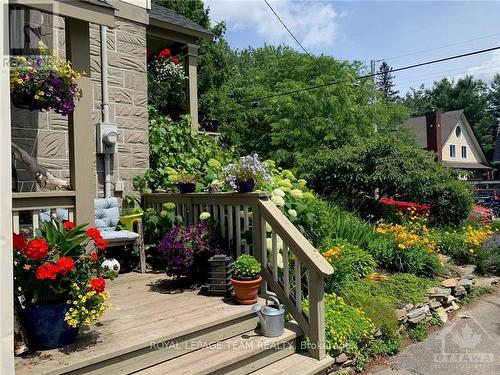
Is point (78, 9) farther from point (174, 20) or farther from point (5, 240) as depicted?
point (174, 20)

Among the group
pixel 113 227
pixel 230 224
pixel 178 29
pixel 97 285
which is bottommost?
pixel 97 285

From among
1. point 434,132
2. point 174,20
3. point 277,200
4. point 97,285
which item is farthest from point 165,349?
point 434,132

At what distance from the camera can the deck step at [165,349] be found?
241cm

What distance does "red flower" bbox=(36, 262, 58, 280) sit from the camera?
225 cm

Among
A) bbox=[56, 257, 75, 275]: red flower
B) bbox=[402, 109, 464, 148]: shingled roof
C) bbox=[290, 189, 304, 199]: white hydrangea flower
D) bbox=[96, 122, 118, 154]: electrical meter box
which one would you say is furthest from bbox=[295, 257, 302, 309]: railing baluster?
bbox=[402, 109, 464, 148]: shingled roof

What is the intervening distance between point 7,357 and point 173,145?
4416mm

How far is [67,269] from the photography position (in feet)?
7.67

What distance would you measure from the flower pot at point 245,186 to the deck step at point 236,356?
4.32 feet

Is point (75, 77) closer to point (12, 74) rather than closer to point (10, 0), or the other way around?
point (12, 74)

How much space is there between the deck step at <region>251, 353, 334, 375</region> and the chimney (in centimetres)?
2343

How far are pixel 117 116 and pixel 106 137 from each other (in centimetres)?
47

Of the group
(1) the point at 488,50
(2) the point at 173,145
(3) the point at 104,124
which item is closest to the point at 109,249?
(3) the point at 104,124

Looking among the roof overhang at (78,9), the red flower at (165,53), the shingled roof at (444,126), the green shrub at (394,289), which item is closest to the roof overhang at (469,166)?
the shingled roof at (444,126)

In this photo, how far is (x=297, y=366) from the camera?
2908 mm
